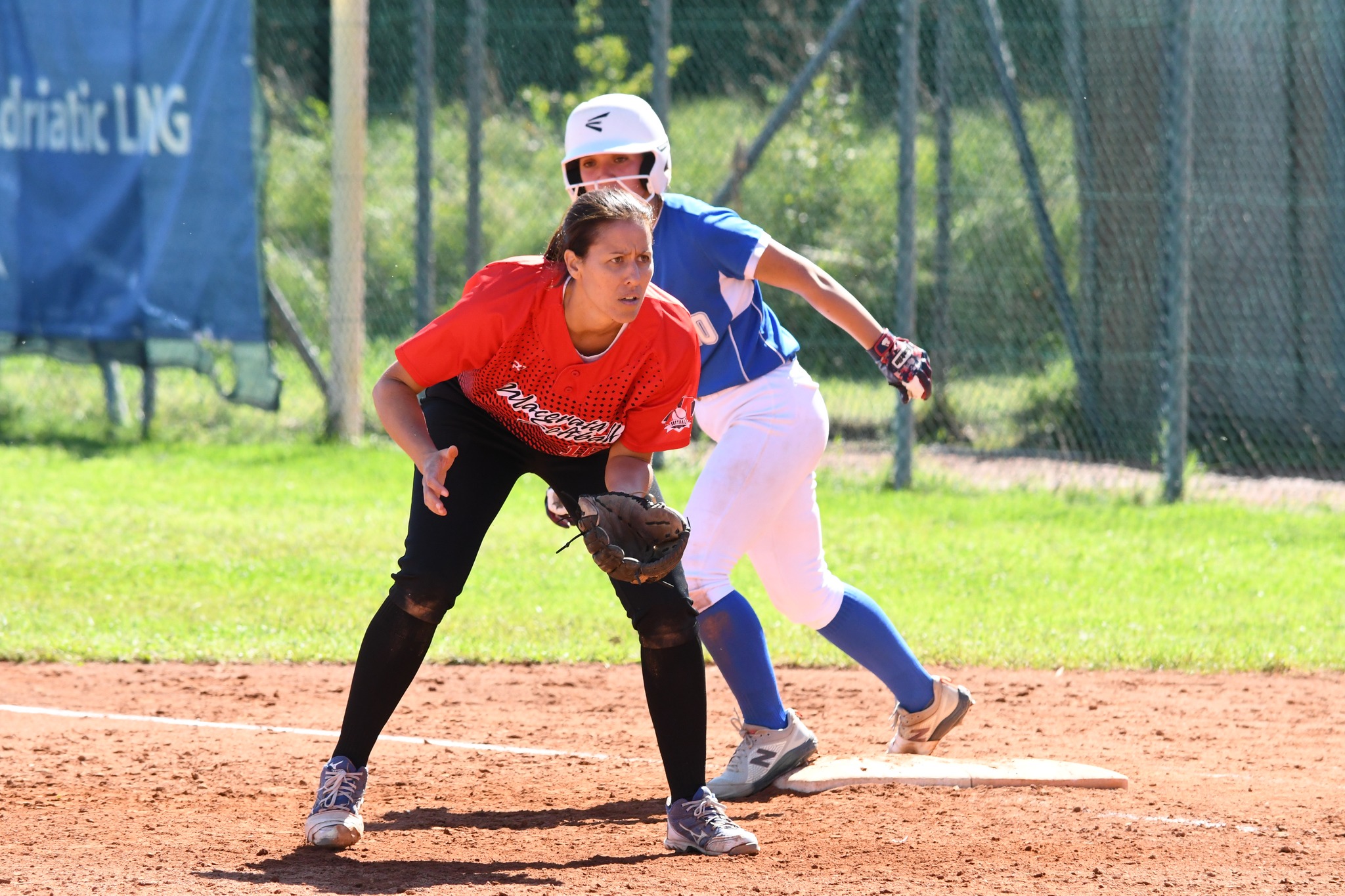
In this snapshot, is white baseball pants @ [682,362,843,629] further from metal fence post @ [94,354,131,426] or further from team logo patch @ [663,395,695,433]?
metal fence post @ [94,354,131,426]

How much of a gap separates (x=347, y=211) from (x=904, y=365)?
6972 mm

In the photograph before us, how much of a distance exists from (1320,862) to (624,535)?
1870 mm

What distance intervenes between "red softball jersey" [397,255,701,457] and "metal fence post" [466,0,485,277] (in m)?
6.65

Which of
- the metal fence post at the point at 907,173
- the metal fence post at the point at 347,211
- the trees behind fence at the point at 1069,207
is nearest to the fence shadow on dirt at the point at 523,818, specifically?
the metal fence post at the point at 907,173

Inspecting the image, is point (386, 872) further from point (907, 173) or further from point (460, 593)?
point (907, 173)

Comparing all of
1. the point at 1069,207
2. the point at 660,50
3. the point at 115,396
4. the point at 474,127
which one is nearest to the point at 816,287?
the point at 660,50

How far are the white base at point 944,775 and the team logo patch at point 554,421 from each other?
1315 mm

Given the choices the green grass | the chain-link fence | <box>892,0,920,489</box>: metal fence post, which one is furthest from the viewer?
the chain-link fence

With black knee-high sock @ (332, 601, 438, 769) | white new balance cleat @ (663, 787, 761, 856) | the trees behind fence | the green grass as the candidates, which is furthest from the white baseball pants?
the trees behind fence

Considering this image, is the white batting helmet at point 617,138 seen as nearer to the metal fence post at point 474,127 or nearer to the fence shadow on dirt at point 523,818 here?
the fence shadow on dirt at point 523,818

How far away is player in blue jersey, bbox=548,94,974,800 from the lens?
429 centimetres

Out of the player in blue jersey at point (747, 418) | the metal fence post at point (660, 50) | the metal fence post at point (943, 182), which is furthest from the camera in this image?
the metal fence post at point (943, 182)

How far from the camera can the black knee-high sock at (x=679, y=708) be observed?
3822mm

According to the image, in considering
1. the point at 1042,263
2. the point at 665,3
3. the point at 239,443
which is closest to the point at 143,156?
the point at 239,443
